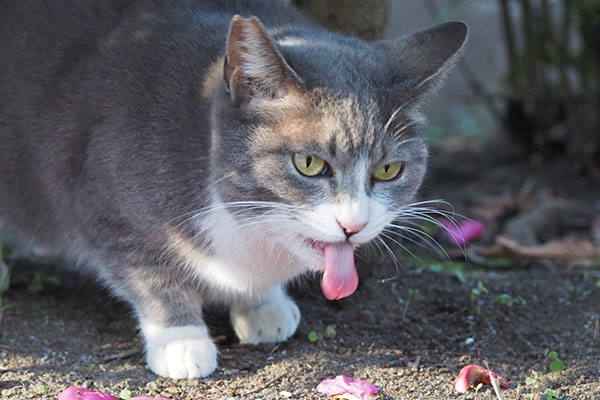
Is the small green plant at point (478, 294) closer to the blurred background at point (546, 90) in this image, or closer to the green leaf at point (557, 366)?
the green leaf at point (557, 366)

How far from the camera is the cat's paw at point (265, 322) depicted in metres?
2.73

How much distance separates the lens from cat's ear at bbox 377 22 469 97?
242 cm

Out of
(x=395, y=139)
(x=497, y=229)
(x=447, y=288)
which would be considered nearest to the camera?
(x=395, y=139)

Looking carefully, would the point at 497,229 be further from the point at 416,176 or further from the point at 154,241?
the point at 154,241

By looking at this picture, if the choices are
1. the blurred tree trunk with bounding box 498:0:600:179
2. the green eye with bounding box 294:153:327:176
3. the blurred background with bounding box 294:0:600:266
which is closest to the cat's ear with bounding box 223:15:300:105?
the green eye with bounding box 294:153:327:176

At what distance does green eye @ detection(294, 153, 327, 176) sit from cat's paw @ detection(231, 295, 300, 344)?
657mm

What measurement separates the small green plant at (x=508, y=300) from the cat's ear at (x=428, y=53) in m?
0.84

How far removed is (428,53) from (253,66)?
545 millimetres

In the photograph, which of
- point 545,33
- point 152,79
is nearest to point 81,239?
point 152,79

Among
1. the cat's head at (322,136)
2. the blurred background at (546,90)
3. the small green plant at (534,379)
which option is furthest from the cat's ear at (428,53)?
the blurred background at (546,90)

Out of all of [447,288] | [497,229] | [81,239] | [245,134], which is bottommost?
[497,229]

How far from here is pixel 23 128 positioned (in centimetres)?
285

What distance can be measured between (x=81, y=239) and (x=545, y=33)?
110 inches

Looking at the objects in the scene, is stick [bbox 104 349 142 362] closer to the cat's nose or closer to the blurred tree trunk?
the cat's nose
